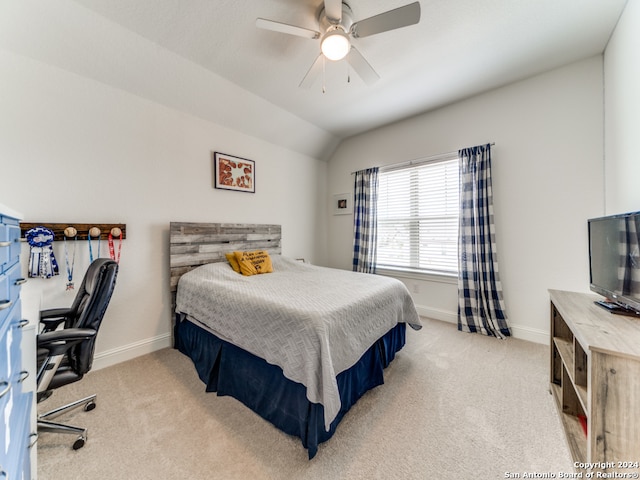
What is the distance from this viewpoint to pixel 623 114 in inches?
72.6

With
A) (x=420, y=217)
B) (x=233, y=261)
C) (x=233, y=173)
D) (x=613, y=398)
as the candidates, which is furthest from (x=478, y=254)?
(x=233, y=173)

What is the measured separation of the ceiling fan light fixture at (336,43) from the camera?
160 centimetres

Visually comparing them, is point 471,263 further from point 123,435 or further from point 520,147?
point 123,435

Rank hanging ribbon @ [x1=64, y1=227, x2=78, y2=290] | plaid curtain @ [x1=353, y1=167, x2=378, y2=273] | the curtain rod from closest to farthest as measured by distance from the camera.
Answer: hanging ribbon @ [x1=64, y1=227, x2=78, y2=290] < the curtain rod < plaid curtain @ [x1=353, y1=167, x2=378, y2=273]

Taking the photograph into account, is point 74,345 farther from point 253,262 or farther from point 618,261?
point 618,261

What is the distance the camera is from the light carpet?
1.22m

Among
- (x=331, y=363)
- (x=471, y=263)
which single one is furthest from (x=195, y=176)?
(x=471, y=263)

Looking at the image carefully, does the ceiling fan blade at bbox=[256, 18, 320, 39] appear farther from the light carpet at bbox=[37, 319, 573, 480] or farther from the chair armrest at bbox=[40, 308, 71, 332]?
the light carpet at bbox=[37, 319, 573, 480]

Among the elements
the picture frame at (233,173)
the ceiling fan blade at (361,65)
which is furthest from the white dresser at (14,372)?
the ceiling fan blade at (361,65)

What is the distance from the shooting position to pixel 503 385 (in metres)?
1.86

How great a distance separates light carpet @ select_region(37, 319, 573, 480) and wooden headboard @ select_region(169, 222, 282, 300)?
1.01 m

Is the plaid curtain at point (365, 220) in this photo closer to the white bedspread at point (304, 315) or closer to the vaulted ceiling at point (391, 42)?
the vaulted ceiling at point (391, 42)

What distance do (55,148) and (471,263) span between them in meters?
4.15

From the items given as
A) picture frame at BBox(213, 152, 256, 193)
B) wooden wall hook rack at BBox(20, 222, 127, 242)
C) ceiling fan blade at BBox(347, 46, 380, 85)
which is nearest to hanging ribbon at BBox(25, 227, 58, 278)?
wooden wall hook rack at BBox(20, 222, 127, 242)
